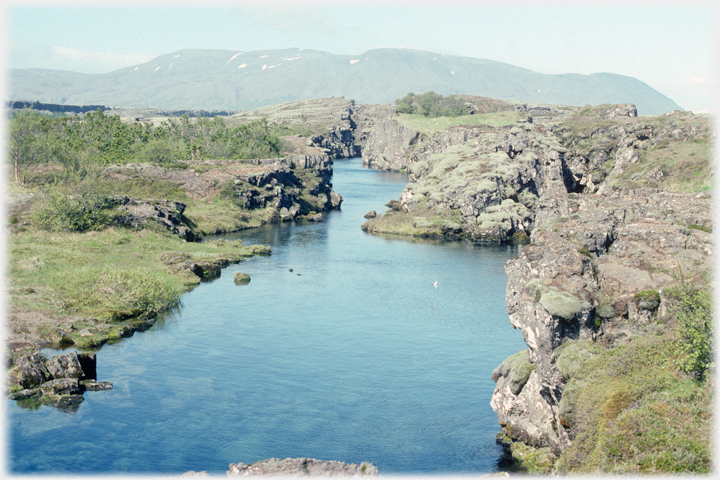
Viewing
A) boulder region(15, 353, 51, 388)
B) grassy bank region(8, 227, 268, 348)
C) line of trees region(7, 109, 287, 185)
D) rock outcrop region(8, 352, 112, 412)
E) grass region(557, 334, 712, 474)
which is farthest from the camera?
line of trees region(7, 109, 287, 185)

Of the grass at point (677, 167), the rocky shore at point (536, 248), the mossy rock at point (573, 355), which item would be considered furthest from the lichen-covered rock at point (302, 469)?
the grass at point (677, 167)

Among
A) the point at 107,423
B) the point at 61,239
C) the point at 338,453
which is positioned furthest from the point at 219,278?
the point at 338,453

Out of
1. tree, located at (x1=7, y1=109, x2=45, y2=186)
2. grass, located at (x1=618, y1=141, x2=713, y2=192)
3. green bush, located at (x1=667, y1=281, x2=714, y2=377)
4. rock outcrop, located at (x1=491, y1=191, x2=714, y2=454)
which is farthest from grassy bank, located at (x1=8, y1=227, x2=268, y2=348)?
grass, located at (x1=618, y1=141, x2=713, y2=192)

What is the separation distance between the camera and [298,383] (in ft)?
179

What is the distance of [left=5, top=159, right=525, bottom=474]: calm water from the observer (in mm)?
42094

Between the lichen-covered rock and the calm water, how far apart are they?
22.3 ft

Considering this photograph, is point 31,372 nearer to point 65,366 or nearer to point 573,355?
point 65,366

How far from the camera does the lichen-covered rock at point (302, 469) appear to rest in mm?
33125

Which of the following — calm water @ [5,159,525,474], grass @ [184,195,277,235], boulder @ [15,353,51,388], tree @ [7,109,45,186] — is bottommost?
calm water @ [5,159,525,474]

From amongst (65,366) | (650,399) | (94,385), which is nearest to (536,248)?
(650,399)

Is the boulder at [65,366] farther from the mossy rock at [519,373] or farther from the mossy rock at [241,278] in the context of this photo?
the mossy rock at [241,278]

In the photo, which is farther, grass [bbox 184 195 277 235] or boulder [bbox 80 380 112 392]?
grass [bbox 184 195 277 235]

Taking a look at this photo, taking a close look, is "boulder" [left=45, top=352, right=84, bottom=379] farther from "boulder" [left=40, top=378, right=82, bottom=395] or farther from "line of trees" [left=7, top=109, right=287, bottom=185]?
"line of trees" [left=7, top=109, right=287, bottom=185]

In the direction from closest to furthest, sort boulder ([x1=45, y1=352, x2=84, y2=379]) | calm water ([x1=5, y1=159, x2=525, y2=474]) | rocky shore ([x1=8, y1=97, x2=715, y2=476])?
rocky shore ([x1=8, y1=97, x2=715, y2=476])
calm water ([x1=5, y1=159, x2=525, y2=474])
boulder ([x1=45, y1=352, x2=84, y2=379])
